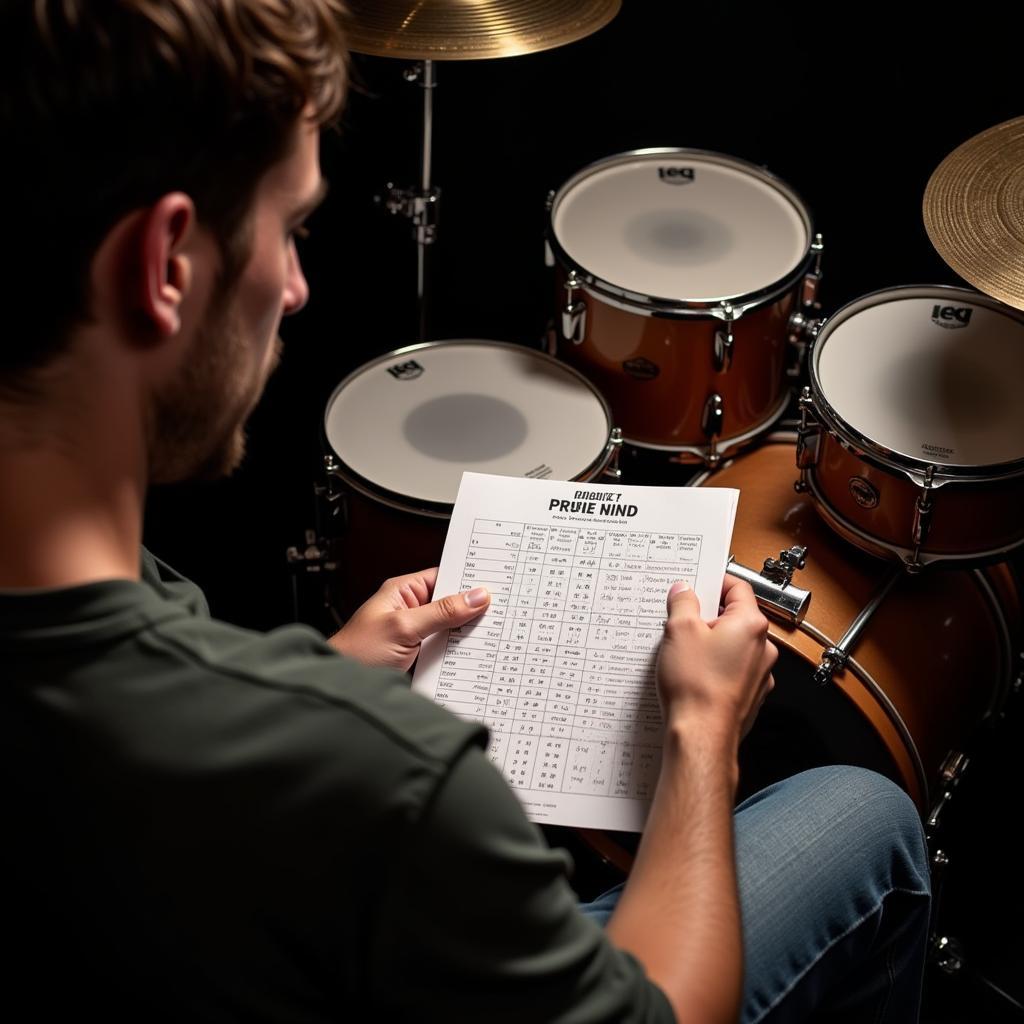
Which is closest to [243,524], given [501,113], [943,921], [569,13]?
[501,113]

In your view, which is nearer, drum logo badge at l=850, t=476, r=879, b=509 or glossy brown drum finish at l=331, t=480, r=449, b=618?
drum logo badge at l=850, t=476, r=879, b=509

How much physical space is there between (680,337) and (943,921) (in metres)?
0.83

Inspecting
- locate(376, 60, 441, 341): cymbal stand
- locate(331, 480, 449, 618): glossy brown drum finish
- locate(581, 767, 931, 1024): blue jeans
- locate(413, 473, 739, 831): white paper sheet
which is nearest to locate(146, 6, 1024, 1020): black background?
locate(376, 60, 441, 341): cymbal stand

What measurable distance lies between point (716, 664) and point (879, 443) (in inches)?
17.6

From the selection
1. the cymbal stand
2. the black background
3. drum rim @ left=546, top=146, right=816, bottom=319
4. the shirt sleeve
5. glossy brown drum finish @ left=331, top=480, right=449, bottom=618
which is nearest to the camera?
the shirt sleeve

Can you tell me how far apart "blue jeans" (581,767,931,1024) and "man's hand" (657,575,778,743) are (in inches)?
4.1

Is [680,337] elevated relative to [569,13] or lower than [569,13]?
lower

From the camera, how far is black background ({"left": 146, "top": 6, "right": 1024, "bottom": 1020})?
6.55 ft

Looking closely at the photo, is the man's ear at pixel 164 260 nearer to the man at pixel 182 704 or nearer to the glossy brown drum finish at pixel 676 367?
the man at pixel 182 704

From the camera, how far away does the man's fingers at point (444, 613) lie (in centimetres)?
116

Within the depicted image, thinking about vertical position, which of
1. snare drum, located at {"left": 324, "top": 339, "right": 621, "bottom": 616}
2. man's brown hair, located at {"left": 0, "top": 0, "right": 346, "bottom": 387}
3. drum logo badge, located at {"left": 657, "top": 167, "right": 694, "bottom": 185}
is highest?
man's brown hair, located at {"left": 0, "top": 0, "right": 346, "bottom": 387}

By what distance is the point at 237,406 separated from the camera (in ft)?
2.84

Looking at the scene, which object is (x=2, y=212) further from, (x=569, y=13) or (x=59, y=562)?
(x=569, y=13)

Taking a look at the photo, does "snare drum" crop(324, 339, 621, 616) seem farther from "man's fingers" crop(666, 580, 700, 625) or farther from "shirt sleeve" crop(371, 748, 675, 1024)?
"shirt sleeve" crop(371, 748, 675, 1024)
